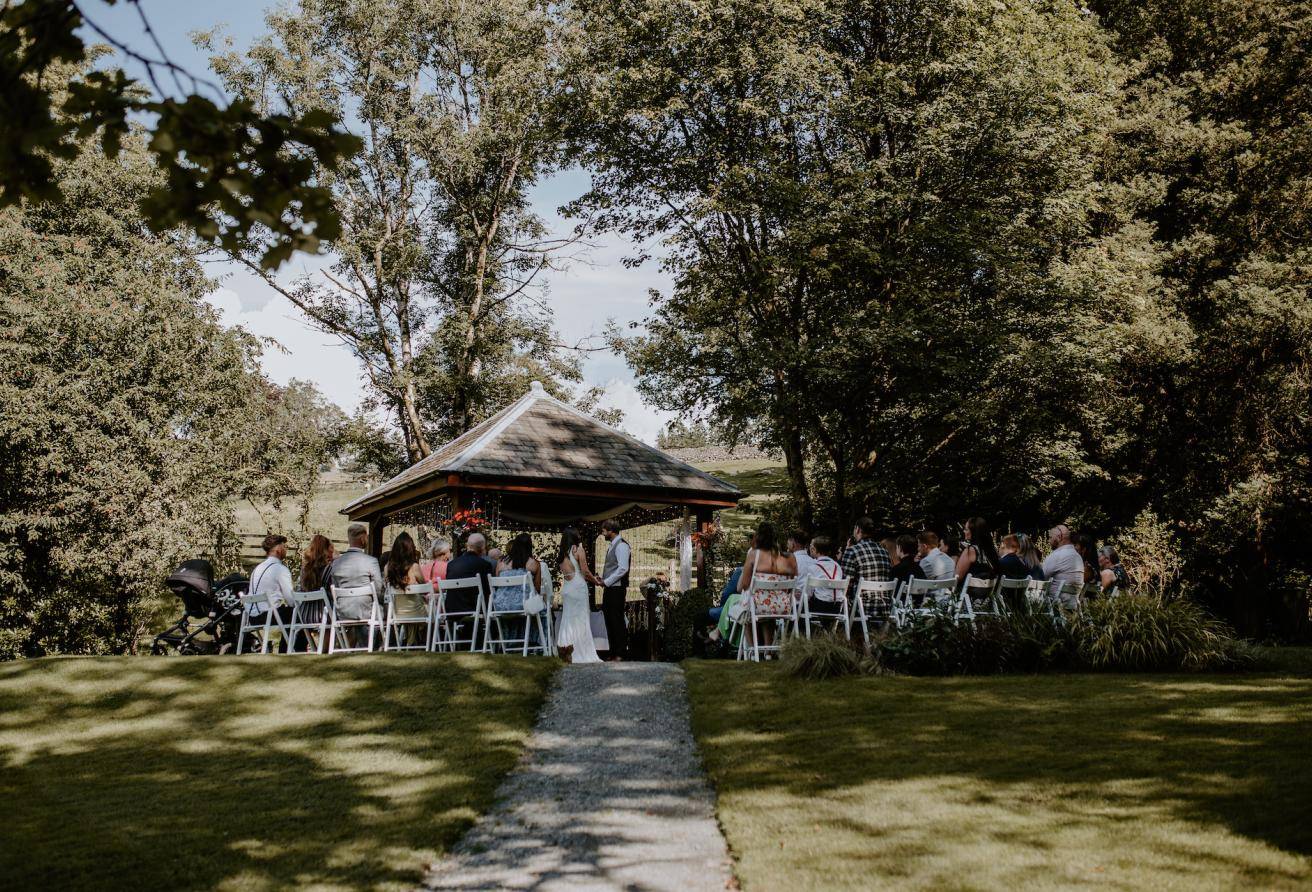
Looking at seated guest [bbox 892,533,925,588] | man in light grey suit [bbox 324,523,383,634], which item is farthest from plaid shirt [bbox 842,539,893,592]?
man in light grey suit [bbox 324,523,383,634]

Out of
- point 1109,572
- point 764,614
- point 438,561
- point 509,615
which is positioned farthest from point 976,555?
point 438,561

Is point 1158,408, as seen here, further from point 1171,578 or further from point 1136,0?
point 1136,0

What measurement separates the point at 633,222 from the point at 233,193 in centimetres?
1870

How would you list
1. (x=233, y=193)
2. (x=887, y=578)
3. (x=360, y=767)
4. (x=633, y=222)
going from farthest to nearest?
(x=633, y=222)
(x=887, y=578)
(x=360, y=767)
(x=233, y=193)

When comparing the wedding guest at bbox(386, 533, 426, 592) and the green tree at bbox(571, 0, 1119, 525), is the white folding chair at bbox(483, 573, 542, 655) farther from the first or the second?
the green tree at bbox(571, 0, 1119, 525)

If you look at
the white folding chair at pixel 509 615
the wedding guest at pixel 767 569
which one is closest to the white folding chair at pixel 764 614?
the wedding guest at pixel 767 569

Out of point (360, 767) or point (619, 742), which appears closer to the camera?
point (360, 767)

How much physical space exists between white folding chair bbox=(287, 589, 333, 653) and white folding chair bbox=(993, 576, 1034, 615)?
7116 mm

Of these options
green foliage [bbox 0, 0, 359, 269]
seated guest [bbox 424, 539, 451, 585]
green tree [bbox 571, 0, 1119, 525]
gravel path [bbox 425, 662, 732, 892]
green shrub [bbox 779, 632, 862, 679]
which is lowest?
gravel path [bbox 425, 662, 732, 892]

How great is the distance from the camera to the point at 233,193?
11.8 feet

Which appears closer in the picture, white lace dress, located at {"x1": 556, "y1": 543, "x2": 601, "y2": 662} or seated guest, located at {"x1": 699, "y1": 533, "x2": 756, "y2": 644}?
white lace dress, located at {"x1": 556, "y1": 543, "x2": 601, "y2": 662}

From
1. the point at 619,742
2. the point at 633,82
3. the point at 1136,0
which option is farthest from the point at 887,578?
the point at 1136,0

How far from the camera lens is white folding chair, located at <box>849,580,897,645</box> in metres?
10.4

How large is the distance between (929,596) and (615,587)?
152 inches
